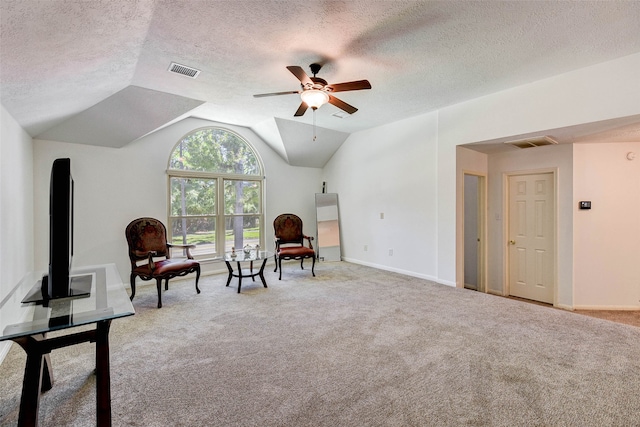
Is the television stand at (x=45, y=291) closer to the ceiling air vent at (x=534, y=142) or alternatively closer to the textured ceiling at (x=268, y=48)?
the textured ceiling at (x=268, y=48)

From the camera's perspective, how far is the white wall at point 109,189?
3887 millimetres

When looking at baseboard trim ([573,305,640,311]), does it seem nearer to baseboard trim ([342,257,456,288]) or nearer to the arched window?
baseboard trim ([342,257,456,288])

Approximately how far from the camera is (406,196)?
5066 millimetres

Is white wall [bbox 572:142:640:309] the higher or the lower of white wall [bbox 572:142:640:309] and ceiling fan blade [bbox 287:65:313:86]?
the lower

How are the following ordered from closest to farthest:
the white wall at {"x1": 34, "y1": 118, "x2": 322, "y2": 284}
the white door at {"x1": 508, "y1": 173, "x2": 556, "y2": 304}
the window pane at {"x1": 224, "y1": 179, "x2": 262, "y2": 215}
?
1. the white wall at {"x1": 34, "y1": 118, "x2": 322, "y2": 284}
2. the white door at {"x1": 508, "y1": 173, "x2": 556, "y2": 304}
3. the window pane at {"x1": 224, "y1": 179, "x2": 262, "y2": 215}

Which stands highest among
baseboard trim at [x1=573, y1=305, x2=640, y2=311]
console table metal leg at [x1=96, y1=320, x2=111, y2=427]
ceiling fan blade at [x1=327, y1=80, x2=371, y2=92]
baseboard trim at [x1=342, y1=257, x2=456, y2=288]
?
ceiling fan blade at [x1=327, y1=80, x2=371, y2=92]

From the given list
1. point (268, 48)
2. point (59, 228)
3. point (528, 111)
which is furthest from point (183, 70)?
point (528, 111)

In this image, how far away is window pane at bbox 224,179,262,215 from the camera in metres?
5.60

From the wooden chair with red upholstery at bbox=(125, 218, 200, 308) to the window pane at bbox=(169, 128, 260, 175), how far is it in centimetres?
119

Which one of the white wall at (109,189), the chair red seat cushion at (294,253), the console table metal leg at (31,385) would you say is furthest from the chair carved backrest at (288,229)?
the console table metal leg at (31,385)

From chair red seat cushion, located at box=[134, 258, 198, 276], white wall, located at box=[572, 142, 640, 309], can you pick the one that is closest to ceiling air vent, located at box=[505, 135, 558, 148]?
white wall, located at box=[572, 142, 640, 309]

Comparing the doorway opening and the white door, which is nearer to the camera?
the white door

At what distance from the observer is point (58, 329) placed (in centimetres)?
134

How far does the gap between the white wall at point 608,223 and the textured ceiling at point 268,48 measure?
1.72 meters
